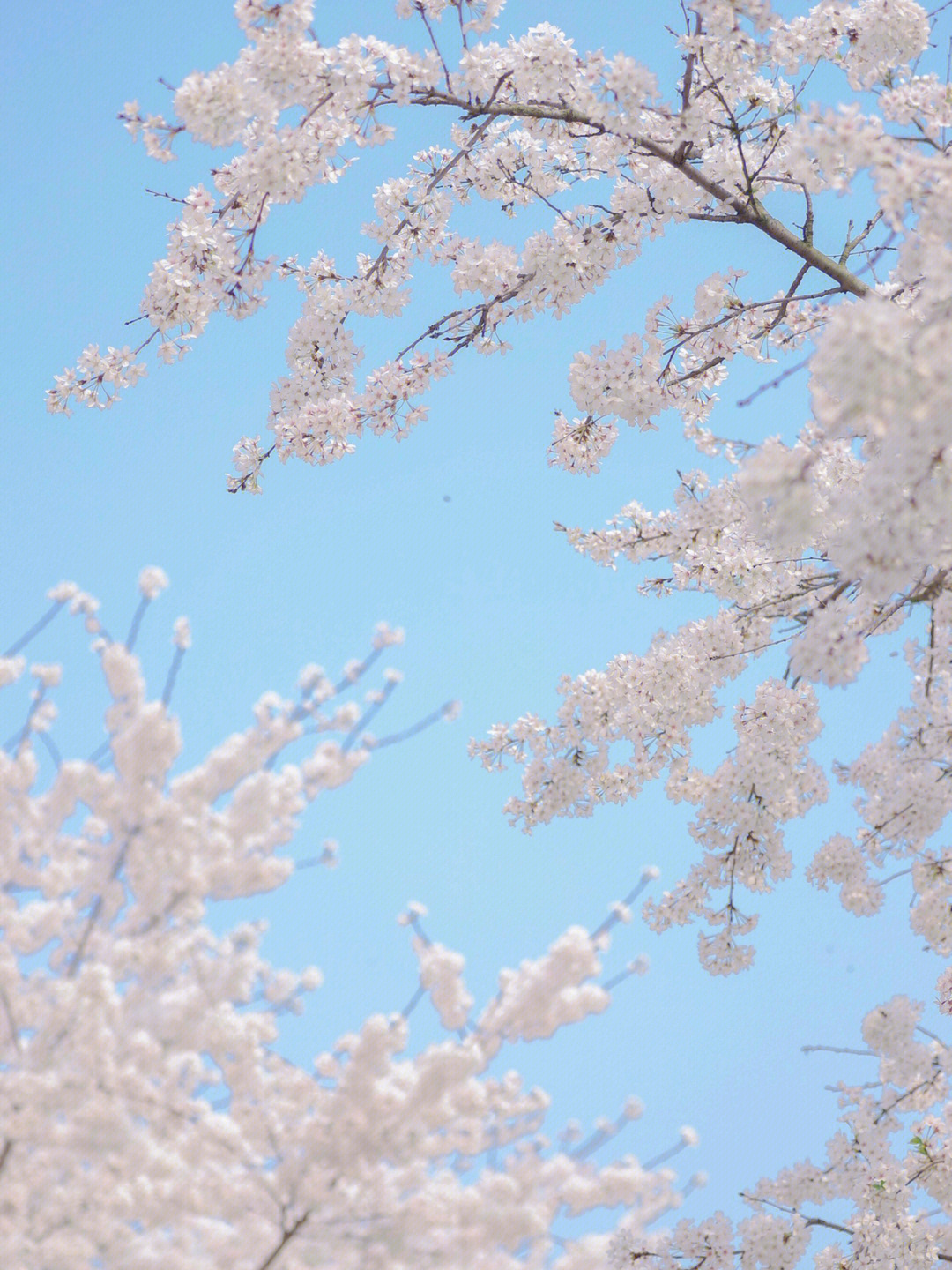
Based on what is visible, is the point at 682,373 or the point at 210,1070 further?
the point at 682,373

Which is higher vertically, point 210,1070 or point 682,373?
point 682,373

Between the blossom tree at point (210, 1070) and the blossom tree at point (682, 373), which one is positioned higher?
→ the blossom tree at point (682, 373)

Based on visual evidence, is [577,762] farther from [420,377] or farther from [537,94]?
[537,94]

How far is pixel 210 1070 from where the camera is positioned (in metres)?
3.25

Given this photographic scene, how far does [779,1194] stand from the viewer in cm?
615

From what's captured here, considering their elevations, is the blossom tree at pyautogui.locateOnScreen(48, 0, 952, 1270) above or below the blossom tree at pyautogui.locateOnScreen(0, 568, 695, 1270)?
above

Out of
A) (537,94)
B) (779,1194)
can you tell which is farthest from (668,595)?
(779,1194)

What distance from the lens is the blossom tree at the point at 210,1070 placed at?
3.04m

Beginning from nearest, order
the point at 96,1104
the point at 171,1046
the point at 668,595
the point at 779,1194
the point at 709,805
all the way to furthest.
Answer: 1. the point at 96,1104
2. the point at 171,1046
3. the point at 709,805
4. the point at 779,1194
5. the point at 668,595

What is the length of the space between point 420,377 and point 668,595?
80.6 inches

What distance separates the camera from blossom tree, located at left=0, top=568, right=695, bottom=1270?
9.98ft

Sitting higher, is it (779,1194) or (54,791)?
(54,791)

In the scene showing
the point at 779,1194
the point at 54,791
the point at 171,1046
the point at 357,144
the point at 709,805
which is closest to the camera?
the point at 171,1046

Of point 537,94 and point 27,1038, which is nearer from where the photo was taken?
point 27,1038
